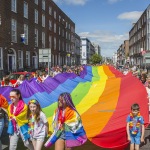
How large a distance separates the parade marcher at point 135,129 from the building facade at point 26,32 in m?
24.3

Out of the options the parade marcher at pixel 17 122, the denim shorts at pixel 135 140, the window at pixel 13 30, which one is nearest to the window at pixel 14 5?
the window at pixel 13 30

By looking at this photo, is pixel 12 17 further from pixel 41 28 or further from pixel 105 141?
pixel 105 141

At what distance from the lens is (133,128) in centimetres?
622

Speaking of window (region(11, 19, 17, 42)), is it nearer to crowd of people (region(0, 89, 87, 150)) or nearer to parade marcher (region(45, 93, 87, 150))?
crowd of people (region(0, 89, 87, 150))

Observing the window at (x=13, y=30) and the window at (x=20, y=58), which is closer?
the window at (x=13, y=30)

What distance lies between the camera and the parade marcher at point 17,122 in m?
5.61

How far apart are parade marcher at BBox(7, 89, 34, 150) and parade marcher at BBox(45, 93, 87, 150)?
743mm

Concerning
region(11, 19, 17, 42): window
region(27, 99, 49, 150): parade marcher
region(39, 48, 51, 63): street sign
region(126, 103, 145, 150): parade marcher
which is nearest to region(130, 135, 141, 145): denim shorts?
region(126, 103, 145, 150): parade marcher

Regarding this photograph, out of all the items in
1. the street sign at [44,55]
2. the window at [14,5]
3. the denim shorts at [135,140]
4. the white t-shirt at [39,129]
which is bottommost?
the denim shorts at [135,140]

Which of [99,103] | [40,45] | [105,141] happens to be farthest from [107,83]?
[40,45]

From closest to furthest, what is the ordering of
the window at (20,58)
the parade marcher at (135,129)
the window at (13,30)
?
1. the parade marcher at (135,129)
2. the window at (13,30)
3. the window at (20,58)

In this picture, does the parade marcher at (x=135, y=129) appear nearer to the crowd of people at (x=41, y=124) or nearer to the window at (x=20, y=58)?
the crowd of people at (x=41, y=124)

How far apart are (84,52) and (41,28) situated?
97.2 m

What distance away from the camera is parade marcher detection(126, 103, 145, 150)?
6.21m
